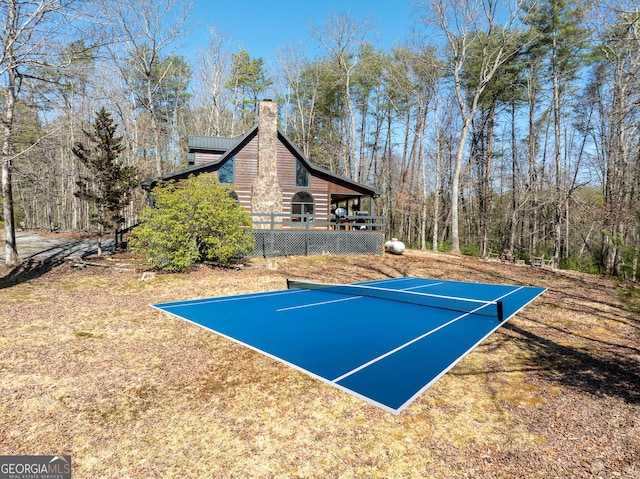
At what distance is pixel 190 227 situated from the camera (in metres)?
10.8

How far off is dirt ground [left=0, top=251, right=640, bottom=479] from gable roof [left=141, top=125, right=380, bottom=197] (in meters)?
11.6

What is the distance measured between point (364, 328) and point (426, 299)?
265 cm

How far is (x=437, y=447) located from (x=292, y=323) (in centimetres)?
344

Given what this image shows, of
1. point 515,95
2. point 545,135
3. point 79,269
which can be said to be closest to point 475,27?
point 515,95

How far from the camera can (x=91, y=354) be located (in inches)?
175

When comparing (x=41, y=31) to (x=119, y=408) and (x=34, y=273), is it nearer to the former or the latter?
(x=34, y=273)

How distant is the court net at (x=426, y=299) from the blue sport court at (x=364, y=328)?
0.02 m

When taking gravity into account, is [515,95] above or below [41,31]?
above

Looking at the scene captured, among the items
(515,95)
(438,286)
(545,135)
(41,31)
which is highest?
(515,95)

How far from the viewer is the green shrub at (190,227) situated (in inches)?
407

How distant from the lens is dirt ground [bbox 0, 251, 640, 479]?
8.05 feet

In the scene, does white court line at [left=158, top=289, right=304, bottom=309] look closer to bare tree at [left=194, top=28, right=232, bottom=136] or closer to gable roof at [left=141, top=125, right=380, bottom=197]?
gable roof at [left=141, top=125, right=380, bottom=197]

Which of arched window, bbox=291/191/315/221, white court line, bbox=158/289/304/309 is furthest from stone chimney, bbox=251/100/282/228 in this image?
white court line, bbox=158/289/304/309

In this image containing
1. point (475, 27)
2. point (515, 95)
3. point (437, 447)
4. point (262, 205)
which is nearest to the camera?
point (437, 447)
